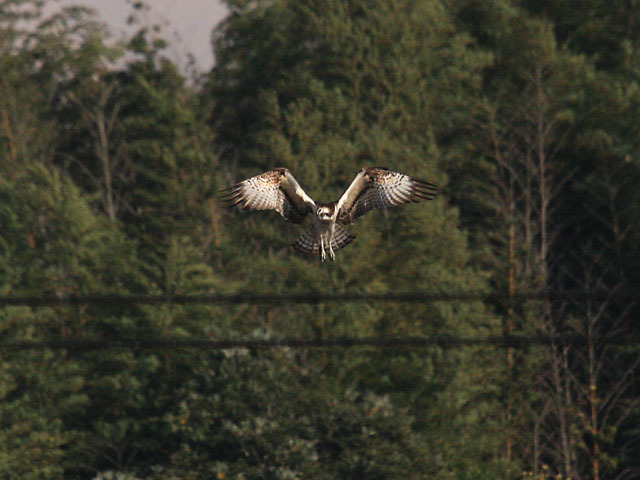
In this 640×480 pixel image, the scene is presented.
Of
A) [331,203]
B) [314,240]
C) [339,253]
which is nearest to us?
[331,203]

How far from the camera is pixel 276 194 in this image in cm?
1106

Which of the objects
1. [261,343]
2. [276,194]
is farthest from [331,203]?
[261,343]

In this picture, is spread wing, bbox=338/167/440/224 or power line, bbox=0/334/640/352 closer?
power line, bbox=0/334/640/352

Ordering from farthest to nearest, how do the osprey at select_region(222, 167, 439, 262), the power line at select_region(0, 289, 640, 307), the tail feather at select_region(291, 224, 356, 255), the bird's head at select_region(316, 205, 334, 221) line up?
the tail feather at select_region(291, 224, 356, 255) → the osprey at select_region(222, 167, 439, 262) → the bird's head at select_region(316, 205, 334, 221) → the power line at select_region(0, 289, 640, 307)

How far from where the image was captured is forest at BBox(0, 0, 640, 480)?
3178 centimetres

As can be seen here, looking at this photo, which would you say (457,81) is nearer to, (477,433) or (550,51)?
(550,51)

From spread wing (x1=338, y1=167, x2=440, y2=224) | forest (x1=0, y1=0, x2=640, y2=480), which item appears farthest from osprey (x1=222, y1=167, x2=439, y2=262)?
forest (x1=0, y1=0, x2=640, y2=480)

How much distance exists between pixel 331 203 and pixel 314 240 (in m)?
0.42

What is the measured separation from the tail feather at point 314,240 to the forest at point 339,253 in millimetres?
16850

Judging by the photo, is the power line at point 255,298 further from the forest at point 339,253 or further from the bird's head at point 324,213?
the forest at point 339,253

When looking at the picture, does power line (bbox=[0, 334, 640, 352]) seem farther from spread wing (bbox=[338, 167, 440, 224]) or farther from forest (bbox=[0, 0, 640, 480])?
forest (bbox=[0, 0, 640, 480])

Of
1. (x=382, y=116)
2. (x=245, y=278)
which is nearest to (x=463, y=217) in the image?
(x=382, y=116)

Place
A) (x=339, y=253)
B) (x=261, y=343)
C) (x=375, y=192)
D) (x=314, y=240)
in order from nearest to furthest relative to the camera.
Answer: (x=261, y=343) < (x=314, y=240) < (x=375, y=192) < (x=339, y=253)

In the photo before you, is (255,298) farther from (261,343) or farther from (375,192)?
(375,192)
